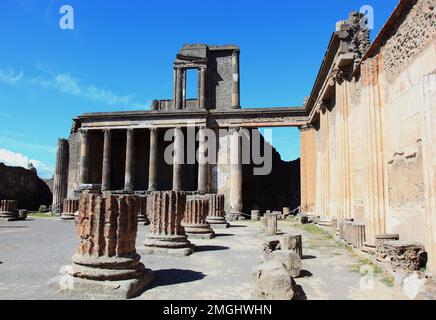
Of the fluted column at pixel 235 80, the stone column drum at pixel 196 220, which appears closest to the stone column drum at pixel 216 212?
the stone column drum at pixel 196 220

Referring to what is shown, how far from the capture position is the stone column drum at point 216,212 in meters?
14.9

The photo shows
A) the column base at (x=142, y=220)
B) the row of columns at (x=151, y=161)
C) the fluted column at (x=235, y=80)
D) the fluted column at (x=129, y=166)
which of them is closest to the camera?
the column base at (x=142, y=220)

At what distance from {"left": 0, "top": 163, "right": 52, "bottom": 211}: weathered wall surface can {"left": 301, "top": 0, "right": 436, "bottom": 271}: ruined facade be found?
25320 mm

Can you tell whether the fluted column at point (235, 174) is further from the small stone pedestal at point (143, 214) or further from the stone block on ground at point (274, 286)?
the stone block on ground at point (274, 286)

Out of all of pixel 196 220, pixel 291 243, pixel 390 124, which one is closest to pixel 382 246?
pixel 291 243

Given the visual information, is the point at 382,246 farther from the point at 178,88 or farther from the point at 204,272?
the point at 178,88

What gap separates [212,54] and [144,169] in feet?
35.2

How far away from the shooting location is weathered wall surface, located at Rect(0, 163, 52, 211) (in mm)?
27359

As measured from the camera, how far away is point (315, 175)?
19828 mm

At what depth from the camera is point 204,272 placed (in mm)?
5988

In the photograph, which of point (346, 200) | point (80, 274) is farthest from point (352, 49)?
point (80, 274)

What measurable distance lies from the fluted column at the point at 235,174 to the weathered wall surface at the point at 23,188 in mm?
17955
